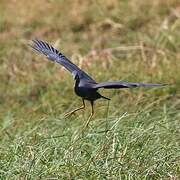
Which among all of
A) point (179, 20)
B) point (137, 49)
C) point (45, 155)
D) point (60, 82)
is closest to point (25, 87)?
point (60, 82)

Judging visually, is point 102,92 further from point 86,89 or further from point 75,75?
point 86,89

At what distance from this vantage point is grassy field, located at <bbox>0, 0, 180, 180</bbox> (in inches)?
166

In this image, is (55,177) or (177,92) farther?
(177,92)

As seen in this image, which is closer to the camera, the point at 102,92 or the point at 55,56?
the point at 55,56

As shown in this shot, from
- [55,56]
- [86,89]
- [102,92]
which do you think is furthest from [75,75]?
[102,92]

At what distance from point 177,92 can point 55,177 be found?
78.0 inches

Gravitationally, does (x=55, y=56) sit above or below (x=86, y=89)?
above

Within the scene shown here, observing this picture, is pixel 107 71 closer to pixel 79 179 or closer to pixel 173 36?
pixel 173 36

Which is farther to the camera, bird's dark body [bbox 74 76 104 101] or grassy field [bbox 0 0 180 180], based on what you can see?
grassy field [bbox 0 0 180 180]

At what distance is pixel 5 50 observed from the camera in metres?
7.49

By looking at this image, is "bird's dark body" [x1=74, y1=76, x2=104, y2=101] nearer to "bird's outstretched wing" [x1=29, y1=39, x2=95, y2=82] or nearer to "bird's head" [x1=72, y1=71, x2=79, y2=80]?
"bird's head" [x1=72, y1=71, x2=79, y2=80]

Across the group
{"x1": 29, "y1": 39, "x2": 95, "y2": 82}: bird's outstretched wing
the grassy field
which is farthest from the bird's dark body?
the grassy field

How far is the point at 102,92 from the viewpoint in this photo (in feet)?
19.2

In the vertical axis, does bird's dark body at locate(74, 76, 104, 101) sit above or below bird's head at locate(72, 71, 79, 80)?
below
